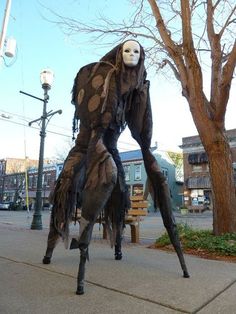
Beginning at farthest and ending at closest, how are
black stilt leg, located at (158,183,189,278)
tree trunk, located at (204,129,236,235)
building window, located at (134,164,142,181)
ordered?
building window, located at (134,164,142,181)
tree trunk, located at (204,129,236,235)
black stilt leg, located at (158,183,189,278)

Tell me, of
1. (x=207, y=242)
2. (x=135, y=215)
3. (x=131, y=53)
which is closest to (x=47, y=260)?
(x=131, y=53)

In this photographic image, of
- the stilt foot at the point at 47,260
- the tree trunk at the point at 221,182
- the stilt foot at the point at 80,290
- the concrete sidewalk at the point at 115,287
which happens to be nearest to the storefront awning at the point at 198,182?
the tree trunk at the point at 221,182

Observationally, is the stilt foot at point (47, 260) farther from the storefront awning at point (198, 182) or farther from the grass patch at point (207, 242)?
the storefront awning at point (198, 182)

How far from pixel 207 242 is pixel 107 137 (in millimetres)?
2640

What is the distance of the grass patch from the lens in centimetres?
455

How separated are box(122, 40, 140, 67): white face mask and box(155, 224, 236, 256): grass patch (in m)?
2.87

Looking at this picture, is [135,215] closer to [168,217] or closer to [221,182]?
[221,182]

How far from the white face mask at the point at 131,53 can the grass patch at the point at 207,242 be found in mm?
2873

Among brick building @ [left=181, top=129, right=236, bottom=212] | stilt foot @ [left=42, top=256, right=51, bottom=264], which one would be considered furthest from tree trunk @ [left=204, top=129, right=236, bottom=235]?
brick building @ [left=181, top=129, right=236, bottom=212]

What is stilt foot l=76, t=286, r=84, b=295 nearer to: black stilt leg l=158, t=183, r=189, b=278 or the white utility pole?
black stilt leg l=158, t=183, r=189, b=278

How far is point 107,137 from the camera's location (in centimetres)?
312

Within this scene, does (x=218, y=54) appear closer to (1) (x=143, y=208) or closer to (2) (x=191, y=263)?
(1) (x=143, y=208)

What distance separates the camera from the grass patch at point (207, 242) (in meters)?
4.55

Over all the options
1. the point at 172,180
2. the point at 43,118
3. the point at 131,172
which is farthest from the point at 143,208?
the point at 172,180
